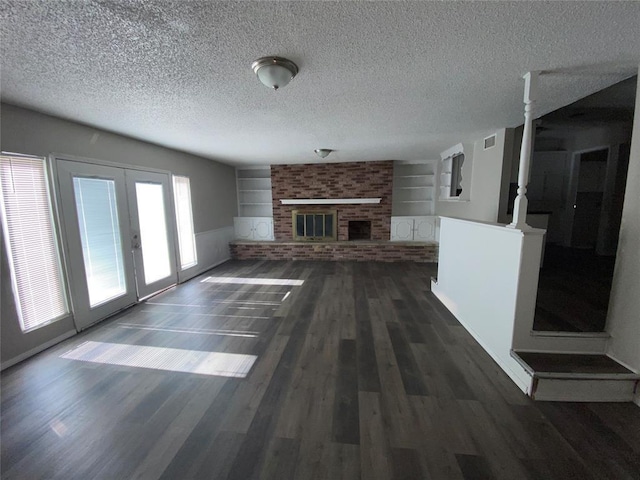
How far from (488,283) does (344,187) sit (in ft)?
14.5

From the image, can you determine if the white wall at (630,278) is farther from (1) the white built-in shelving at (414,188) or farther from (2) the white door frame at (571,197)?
(1) the white built-in shelving at (414,188)

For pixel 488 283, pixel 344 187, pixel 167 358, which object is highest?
pixel 344 187

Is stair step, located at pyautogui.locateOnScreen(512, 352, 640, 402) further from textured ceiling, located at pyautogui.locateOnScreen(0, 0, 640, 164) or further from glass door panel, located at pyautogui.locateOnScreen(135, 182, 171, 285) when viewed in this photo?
glass door panel, located at pyautogui.locateOnScreen(135, 182, 171, 285)

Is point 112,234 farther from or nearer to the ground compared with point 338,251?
farther from the ground

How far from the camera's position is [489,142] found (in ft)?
11.8

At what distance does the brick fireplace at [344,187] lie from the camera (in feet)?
20.4

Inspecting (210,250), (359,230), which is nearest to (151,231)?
(210,250)

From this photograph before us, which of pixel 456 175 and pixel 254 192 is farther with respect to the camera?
pixel 254 192

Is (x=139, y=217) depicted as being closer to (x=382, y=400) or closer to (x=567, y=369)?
(x=382, y=400)

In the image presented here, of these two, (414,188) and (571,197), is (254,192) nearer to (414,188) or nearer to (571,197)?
(414,188)

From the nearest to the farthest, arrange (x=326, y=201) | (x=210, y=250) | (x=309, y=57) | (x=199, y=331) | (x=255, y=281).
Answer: (x=309, y=57) < (x=199, y=331) < (x=255, y=281) < (x=210, y=250) < (x=326, y=201)

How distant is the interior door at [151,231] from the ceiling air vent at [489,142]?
4938 millimetres

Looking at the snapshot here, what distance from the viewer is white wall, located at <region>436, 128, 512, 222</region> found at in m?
3.36

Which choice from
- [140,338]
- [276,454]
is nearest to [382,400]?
[276,454]
